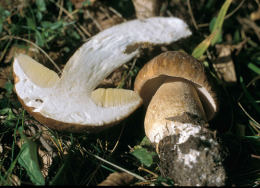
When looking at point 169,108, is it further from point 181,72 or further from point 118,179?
point 118,179

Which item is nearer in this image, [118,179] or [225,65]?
[118,179]

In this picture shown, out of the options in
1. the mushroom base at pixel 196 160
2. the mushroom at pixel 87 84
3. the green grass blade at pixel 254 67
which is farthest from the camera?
the green grass blade at pixel 254 67

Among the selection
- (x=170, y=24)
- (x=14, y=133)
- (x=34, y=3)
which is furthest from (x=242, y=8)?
(x=14, y=133)

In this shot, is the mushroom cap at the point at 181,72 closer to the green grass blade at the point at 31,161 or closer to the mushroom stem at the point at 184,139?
the mushroom stem at the point at 184,139

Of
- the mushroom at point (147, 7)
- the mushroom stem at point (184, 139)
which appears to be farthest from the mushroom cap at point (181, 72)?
the mushroom at point (147, 7)

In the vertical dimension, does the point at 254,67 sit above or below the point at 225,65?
below

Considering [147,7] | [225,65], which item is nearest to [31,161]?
[147,7]
